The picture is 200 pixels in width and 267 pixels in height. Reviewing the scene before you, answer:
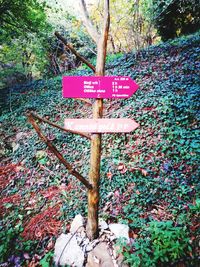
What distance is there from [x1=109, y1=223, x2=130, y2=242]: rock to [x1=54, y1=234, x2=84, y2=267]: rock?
52 centimetres

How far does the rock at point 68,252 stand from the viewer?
2.67 m

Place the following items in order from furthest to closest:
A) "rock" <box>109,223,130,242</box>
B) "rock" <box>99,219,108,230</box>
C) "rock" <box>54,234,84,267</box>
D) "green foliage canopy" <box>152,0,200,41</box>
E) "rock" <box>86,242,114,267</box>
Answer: "green foliage canopy" <box>152,0,200,41</box> < "rock" <box>99,219,108,230</box> < "rock" <box>109,223,130,242</box> < "rock" <box>54,234,84,267</box> < "rock" <box>86,242,114,267</box>

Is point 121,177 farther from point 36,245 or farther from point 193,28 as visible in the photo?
point 193,28

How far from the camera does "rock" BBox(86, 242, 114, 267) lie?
251cm

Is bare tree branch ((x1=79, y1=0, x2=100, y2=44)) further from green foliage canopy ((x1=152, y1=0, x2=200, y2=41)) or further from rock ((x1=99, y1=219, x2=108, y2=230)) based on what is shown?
green foliage canopy ((x1=152, y1=0, x2=200, y2=41))

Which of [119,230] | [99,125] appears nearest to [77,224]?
[119,230]

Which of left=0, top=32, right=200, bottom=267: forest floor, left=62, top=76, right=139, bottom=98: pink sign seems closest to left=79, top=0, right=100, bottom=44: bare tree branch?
left=62, top=76, right=139, bottom=98: pink sign

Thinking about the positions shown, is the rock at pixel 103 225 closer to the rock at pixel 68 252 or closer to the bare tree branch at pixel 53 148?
the rock at pixel 68 252

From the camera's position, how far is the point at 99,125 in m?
2.17

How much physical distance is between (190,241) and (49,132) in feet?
14.0

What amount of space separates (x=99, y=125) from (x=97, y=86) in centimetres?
43

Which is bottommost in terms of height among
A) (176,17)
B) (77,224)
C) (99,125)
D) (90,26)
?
(77,224)

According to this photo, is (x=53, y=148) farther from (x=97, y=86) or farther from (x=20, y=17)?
(x=20, y=17)

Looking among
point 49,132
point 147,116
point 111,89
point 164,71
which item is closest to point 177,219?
point 111,89
